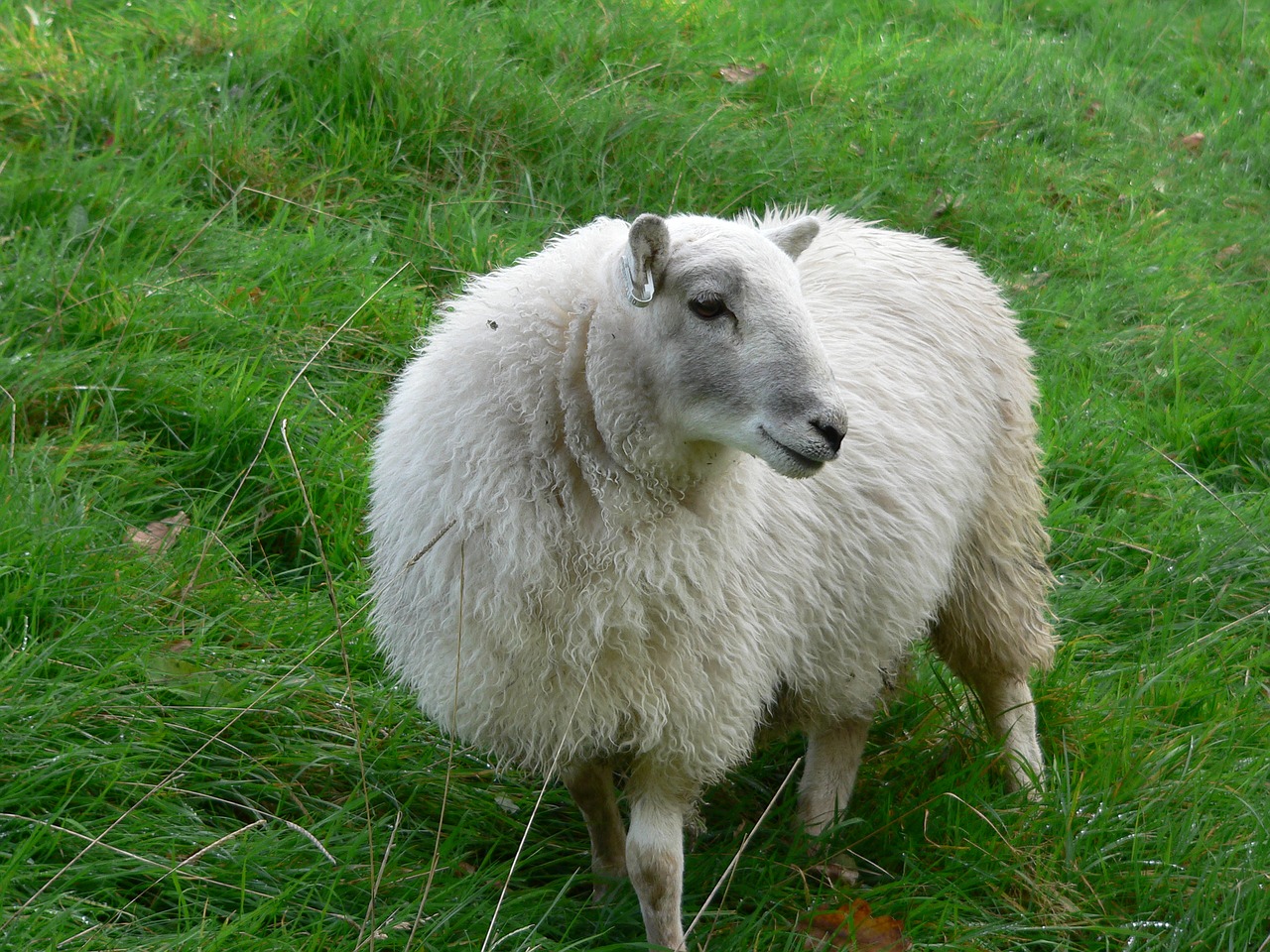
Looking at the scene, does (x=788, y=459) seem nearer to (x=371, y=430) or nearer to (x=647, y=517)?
(x=647, y=517)

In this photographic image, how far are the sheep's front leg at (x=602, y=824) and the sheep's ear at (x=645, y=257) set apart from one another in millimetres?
1141

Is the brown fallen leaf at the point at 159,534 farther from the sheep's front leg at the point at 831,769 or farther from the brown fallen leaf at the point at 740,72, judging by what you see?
the brown fallen leaf at the point at 740,72

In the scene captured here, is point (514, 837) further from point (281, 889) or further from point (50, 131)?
point (50, 131)

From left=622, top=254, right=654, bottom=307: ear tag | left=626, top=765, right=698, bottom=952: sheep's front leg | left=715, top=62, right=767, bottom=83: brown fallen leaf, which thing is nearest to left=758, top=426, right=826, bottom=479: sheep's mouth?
left=622, top=254, right=654, bottom=307: ear tag

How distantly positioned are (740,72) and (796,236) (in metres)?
3.58

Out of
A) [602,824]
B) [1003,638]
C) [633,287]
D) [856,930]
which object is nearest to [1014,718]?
[1003,638]

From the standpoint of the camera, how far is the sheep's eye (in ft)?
8.15

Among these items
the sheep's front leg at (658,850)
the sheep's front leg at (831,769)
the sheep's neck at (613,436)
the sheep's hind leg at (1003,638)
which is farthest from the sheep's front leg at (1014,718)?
the sheep's neck at (613,436)

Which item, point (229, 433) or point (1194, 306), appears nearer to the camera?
point (229, 433)

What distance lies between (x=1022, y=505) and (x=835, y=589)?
80cm

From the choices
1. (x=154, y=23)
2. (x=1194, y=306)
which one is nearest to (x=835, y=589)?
(x=1194, y=306)

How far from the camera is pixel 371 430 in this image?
13.4ft

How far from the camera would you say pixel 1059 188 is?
249 inches

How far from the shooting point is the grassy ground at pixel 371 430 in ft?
9.31
